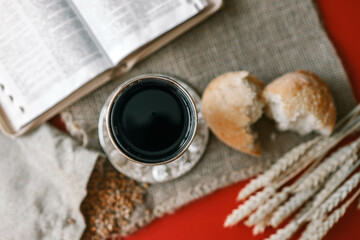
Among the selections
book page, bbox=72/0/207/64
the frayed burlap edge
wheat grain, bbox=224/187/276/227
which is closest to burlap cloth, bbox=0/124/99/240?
the frayed burlap edge

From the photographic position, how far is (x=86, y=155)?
90 cm

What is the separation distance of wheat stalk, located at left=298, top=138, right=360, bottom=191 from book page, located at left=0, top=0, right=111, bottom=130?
0.60m

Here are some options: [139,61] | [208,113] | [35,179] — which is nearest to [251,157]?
[208,113]

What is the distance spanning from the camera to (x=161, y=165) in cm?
88

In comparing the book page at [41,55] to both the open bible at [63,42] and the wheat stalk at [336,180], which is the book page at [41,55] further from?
the wheat stalk at [336,180]

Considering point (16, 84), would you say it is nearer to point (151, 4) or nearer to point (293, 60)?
point (151, 4)

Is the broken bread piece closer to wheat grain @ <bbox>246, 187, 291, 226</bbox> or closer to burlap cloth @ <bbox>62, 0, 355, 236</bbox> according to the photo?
burlap cloth @ <bbox>62, 0, 355, 236</bbox>

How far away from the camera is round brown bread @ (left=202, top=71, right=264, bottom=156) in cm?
83

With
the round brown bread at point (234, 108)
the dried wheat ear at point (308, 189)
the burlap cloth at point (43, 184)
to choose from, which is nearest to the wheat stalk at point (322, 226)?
the dried wheat ear at point (308, 189)

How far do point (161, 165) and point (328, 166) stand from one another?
431 mm

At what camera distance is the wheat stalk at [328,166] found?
85 cm

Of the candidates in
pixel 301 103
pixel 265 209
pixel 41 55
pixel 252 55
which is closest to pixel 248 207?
pixel 265 209

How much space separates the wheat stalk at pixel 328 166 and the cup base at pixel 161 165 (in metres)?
0.28

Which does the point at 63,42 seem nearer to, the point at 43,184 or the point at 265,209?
the point at 43,184
